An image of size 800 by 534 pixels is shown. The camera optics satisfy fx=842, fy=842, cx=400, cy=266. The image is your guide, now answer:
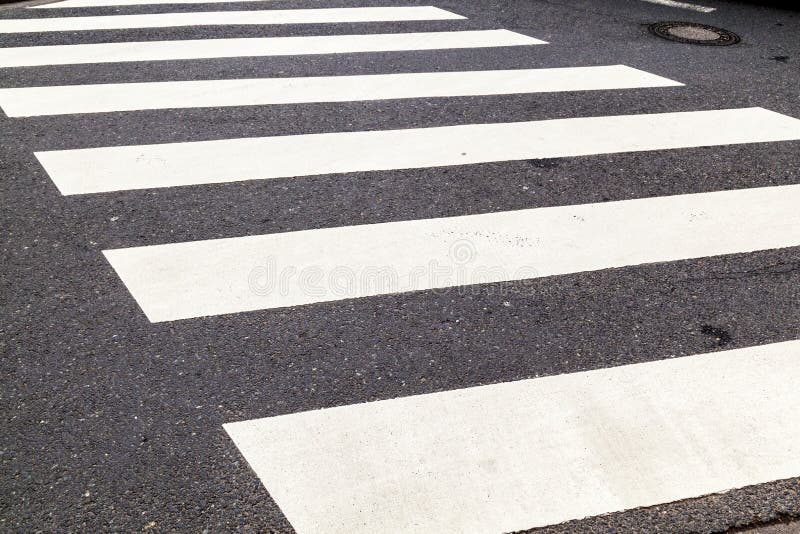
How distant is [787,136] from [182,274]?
412 centimetres

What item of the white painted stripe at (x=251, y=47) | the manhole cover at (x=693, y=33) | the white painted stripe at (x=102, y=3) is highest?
the manhole cover at (x=693, y=33)

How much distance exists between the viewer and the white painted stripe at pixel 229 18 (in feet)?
26.1

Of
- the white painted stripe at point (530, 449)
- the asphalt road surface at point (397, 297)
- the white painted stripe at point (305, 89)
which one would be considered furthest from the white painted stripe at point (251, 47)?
the white painted stripe at point (530, 449)

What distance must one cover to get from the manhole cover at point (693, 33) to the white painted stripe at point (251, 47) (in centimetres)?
134

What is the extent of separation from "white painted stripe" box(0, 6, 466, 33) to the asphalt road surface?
4.40 ft

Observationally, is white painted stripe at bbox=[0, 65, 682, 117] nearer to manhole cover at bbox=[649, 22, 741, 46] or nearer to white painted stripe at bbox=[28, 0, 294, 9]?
manhole cover at bbox=[649, 22, 741, 46]

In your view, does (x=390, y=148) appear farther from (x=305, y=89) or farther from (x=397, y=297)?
(x=397, y=297)

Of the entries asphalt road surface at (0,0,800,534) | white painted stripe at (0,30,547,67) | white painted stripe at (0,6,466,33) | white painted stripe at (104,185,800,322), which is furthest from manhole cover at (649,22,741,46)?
white painted stripe at (104,185,800,322)

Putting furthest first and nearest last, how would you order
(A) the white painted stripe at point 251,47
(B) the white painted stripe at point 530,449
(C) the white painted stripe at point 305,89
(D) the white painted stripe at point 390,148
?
(A) the white painted stripe at point 251,47, (C) the white painted stripe at point 305,89, (D) the white painted stripe at point 390,148, (B) the white painted stripe at point 530,449

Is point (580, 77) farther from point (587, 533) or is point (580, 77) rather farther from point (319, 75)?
point (587, 533)

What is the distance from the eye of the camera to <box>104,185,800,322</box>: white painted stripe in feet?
12.5

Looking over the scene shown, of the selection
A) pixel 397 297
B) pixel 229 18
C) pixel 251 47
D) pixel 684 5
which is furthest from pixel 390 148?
pixel 684 5

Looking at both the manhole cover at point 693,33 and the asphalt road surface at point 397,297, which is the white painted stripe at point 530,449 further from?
the manhole cover at point 693,33

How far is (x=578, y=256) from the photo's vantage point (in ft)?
13.6
